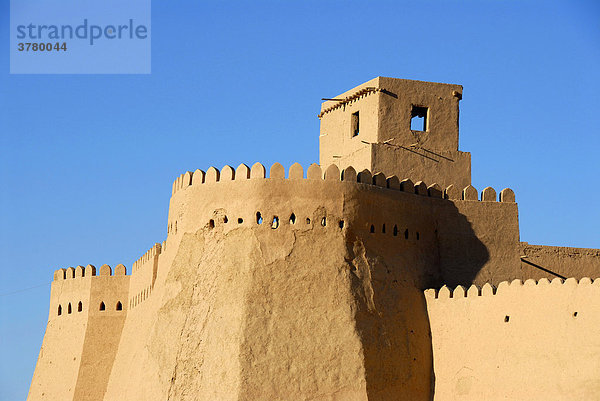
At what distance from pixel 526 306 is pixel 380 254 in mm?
3659

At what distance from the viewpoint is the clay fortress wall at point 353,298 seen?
21.7m

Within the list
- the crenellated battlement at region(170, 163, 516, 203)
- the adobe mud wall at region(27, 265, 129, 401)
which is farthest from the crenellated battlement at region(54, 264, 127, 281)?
the crenellated battlement at region(170, 163, 516, 203)

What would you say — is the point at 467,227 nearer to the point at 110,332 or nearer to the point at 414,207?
the point at 414,207

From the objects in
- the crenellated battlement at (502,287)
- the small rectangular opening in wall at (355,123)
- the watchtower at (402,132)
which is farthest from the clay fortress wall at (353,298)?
the small rectangular opening in wall at (355,123)

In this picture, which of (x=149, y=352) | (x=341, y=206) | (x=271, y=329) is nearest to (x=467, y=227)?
(x=341, y=206)

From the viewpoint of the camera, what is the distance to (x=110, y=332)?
99.3 feet

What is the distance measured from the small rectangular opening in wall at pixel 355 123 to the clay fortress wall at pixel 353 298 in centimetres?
341

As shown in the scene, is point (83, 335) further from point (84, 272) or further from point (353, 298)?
point (353, 298)

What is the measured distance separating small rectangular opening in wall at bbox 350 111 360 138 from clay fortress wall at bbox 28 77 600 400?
134 inches

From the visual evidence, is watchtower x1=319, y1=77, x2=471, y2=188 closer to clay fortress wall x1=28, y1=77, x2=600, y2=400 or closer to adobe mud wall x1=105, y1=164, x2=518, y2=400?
clay fortress wall x1=28, y1=77, x2=600, y2=400

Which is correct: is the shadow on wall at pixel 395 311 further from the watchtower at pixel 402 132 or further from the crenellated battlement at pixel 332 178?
the watchtower at pixel 402 132

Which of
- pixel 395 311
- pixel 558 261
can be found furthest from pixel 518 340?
pixel 558 261

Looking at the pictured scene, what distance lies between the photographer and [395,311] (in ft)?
77.5

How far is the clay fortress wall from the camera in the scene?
71.3ft
